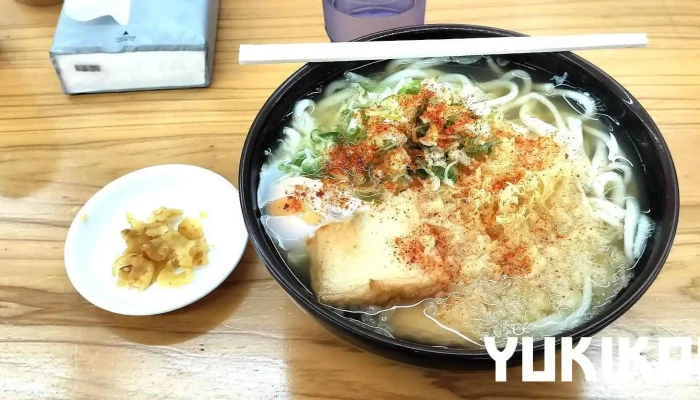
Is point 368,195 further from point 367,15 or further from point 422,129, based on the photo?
point 367,15

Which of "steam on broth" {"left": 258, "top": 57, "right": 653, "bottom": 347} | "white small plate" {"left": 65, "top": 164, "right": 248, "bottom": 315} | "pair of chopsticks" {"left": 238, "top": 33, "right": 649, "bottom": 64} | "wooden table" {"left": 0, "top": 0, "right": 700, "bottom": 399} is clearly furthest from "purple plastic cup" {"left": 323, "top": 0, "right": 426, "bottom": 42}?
"white small plate" {"left": 65, "top": 164, "right": 248, "bottom": 315}

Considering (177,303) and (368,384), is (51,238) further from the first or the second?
(368,384)

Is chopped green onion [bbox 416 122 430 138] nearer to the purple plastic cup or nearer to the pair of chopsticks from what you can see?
the pair of chopsticks

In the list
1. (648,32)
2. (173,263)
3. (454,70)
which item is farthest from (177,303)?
(648,32)

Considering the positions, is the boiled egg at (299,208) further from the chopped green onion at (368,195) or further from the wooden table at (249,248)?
the wooden table at (249,248)

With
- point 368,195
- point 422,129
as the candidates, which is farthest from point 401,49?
point 368,195
